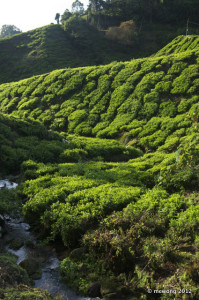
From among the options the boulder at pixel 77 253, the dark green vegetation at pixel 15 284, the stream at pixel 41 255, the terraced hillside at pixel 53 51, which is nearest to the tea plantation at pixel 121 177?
the boulder at pixel 77 253

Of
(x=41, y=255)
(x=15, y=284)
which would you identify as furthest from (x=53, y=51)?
(x=15, y=284)

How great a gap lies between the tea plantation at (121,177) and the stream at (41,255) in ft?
1.27

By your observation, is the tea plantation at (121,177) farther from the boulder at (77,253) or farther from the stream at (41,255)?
the stream at (41,255)

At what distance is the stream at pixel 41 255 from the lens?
9.11m

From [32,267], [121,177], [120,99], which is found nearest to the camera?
[32,267]

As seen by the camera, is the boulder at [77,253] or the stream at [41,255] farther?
the boulder at [77,253]

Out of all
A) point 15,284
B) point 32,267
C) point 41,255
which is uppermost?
point 15,284

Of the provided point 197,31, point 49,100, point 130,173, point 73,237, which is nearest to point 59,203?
point 73,237

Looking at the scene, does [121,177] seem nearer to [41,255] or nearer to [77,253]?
[77,253]

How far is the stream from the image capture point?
9.11 metres

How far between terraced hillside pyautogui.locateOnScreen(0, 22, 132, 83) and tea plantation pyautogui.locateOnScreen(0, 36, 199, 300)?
29.1 metres

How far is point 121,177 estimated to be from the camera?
16438 mm

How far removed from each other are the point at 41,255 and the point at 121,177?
707cm

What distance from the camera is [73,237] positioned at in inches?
444
